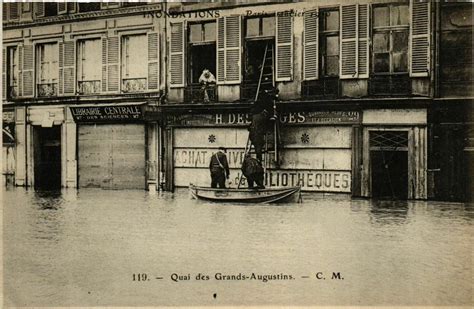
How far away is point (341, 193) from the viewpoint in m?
5.69

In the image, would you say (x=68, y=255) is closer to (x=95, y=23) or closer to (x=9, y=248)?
(x=9, y=248)

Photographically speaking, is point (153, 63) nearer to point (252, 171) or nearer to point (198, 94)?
point (198, 94)

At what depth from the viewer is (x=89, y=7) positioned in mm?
6234

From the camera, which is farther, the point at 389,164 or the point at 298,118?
the point at 298,118

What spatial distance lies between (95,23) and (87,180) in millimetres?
1907

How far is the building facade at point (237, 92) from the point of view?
5.54m

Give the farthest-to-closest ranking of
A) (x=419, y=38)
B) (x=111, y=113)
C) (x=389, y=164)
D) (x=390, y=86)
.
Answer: (x=111, y=113), (x=390, y=86), (x=389, y=164), (x=419, y=38)

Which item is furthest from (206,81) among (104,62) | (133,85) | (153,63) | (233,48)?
(104,62)

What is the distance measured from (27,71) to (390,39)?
4.11 meters

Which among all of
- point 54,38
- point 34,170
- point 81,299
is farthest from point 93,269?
point 54,38

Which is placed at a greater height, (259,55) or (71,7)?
(71,7)

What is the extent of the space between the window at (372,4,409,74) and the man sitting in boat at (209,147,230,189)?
2.00 meters

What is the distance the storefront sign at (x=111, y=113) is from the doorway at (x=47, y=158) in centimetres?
46

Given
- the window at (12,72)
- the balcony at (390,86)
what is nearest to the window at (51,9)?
the window at (12,72)
